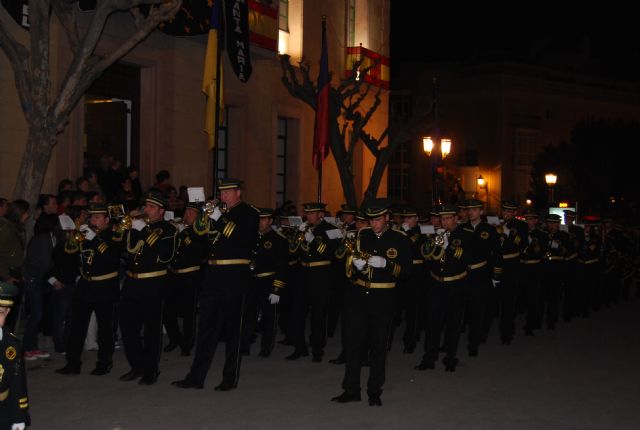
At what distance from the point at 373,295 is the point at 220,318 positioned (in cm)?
176

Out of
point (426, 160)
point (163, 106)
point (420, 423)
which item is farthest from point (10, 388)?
point (426, 160)

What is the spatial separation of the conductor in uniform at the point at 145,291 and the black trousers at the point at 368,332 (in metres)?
2.25

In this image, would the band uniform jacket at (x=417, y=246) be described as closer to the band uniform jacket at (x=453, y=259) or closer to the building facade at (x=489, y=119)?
the band uniform jacket at (x=453, y=259)

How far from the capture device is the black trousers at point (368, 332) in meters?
9.88

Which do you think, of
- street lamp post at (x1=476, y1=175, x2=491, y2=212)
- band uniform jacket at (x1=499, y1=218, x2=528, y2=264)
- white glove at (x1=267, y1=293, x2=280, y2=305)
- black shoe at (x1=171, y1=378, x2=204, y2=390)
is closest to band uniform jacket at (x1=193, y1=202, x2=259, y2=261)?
black shoe at (x1=171, y1=378, x2=204, y2=390)

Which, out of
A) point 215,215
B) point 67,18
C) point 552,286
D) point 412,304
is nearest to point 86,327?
point 215,215

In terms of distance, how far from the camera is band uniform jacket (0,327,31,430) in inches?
230

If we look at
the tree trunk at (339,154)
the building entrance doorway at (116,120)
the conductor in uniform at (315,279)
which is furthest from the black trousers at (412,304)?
the tree trunk at (339,154)

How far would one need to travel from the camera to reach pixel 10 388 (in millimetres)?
5875

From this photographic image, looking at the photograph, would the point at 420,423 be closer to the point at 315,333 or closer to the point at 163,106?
the point at 315,333

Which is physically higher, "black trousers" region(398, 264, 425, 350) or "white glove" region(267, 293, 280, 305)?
"white glove" region(267, 293, 280, 305)

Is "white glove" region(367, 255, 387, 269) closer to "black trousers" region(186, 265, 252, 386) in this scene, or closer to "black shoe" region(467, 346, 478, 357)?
"black trousers" region(186, 265, 252, 386)

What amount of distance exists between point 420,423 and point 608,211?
163 feet

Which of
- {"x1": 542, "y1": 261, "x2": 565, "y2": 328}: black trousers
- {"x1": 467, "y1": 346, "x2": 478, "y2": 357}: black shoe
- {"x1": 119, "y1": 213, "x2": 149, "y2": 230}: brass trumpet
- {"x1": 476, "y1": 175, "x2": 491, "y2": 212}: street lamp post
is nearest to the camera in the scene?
{"x1": 119, "y1": 213, "x2": 149, "y2": 230}: brass trumpet
